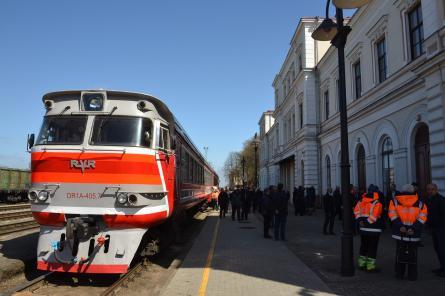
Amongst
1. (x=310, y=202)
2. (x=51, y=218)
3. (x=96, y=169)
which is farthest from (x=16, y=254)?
(x=310, y=202)

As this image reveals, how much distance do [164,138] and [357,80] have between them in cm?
1732

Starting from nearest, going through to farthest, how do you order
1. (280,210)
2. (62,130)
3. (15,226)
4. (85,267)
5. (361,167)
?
(85,267)
(62,130)
(280,210)
(15,226)
(361,167)

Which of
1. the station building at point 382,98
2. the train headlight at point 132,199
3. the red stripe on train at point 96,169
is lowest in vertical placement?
the train headlight at point 132,199

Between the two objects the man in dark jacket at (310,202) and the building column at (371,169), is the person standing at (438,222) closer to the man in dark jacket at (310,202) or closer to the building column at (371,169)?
the building column at (371,169)

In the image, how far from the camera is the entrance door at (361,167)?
21927 millimetres

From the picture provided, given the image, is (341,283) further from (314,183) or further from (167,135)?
(314,183)

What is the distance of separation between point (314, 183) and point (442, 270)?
23.7m

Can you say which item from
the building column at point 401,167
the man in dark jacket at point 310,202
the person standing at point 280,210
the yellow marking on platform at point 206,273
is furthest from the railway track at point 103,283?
the man in dark jacket at point 310,202

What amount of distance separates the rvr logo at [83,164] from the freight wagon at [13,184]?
94.4 ft

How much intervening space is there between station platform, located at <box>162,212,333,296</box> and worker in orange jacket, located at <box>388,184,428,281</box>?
157cm

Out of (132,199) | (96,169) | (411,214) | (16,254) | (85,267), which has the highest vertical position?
(96,169)

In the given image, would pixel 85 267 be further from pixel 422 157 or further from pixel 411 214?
pixel 422 157

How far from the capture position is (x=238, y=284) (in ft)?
24.5

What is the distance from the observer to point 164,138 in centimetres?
877
